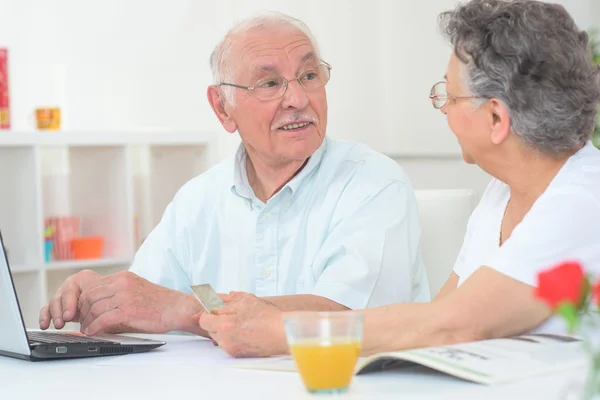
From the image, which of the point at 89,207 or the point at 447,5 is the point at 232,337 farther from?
the point at 447,5

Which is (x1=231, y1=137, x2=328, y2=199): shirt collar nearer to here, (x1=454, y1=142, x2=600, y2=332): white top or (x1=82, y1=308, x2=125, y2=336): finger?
(x1=82, y1=308, x2=125, y2=336): finger

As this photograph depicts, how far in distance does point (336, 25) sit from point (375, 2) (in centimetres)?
24

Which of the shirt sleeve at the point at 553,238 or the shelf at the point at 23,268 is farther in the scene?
the shelf at the point at 23,268

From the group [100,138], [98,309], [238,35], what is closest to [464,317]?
[98,309]

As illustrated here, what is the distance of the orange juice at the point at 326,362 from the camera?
103cm

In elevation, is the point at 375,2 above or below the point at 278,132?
above

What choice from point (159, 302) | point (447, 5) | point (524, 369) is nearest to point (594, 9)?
point (447, 5)

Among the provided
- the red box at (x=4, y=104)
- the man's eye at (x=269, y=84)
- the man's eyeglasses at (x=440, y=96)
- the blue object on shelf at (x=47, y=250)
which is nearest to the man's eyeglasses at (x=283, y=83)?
the man's eye at (x=269, y=84)

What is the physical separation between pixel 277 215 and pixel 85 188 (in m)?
2.15

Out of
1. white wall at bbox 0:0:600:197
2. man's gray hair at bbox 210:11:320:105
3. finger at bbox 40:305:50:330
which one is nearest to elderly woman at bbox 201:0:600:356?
finger at bbox 40:305:50:330

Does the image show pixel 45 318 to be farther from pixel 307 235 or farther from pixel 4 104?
pixel 4 104

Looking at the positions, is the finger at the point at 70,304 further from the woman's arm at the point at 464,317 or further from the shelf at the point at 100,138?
the shelf at the point at 100,138

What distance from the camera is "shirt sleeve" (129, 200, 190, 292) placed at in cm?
212

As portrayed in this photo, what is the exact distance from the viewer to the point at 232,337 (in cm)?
142
